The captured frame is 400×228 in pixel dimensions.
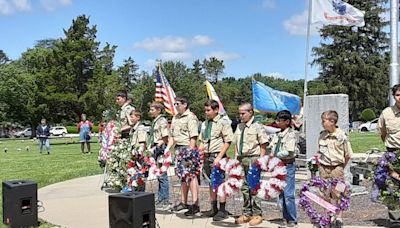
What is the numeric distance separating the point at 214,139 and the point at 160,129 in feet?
4.57

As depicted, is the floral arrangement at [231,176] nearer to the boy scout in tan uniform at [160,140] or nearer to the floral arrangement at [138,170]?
the floral arrangement at [138,170]

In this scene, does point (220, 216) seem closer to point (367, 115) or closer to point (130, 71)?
point (367, 115)

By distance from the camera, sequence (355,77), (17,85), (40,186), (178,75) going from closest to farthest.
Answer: (40,186) → (355,77) → (17,85) → (178,75)

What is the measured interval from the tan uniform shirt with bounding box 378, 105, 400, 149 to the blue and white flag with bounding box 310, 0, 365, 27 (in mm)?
6723

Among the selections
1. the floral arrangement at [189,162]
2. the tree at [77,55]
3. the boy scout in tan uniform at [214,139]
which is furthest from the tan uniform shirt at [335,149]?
the tree at [77,55]

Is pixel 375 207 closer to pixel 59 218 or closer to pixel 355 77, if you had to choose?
pixel 59 218

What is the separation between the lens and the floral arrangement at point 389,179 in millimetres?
6902

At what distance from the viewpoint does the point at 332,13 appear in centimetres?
1350

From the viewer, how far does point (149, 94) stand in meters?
70.1

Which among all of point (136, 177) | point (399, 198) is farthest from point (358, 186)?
point (136, 177)

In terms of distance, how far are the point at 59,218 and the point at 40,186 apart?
4.50 metres

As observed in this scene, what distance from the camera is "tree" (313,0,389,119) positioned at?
61.7 m

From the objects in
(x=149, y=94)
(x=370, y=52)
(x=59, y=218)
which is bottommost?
(x=59, y=218)

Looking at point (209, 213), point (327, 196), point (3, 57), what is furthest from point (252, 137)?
point (3, 57)
